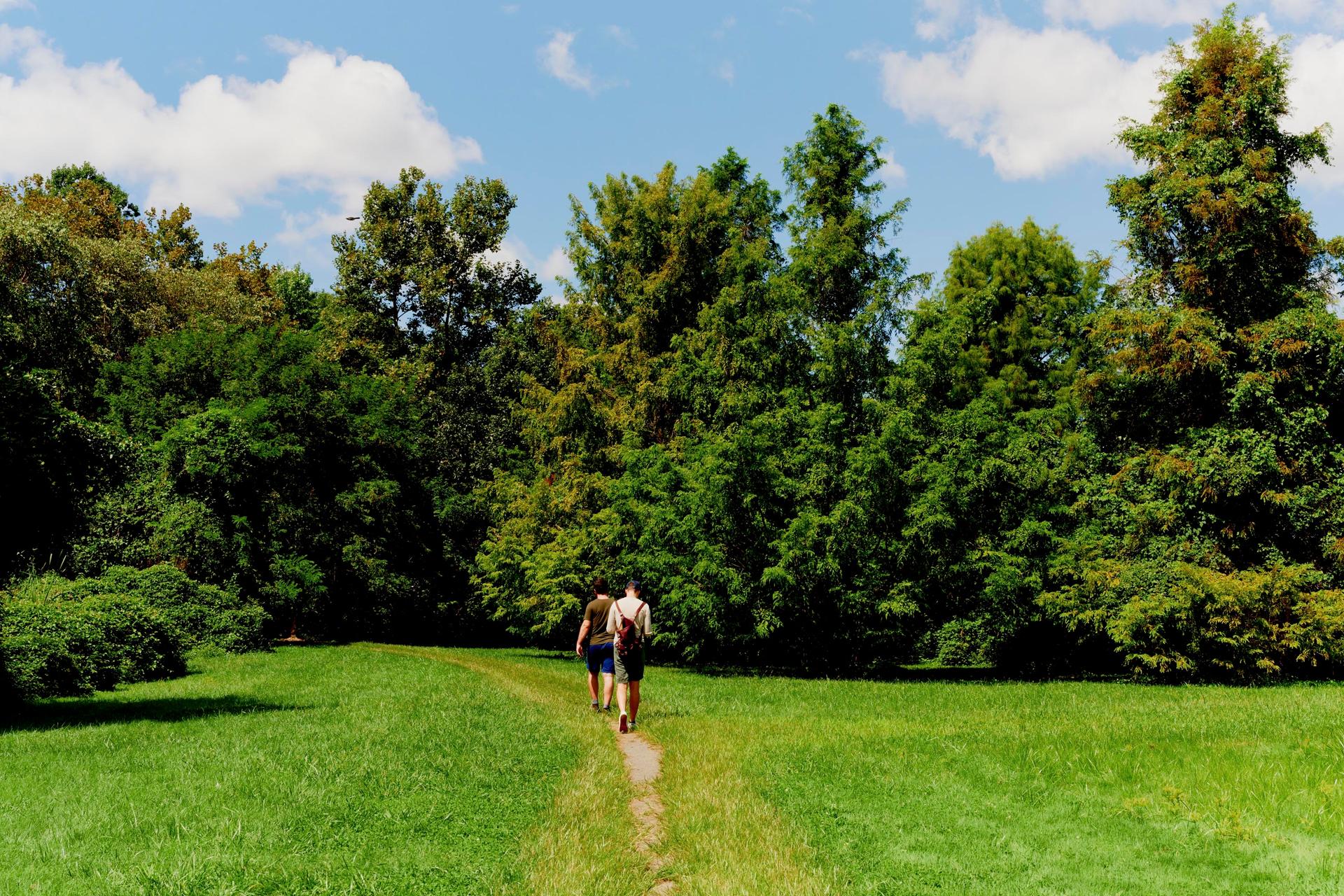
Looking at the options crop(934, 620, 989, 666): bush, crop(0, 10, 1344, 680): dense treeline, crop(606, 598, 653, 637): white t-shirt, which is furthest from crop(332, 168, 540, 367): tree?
crop(606, 598, 653, 637): white t-shirt

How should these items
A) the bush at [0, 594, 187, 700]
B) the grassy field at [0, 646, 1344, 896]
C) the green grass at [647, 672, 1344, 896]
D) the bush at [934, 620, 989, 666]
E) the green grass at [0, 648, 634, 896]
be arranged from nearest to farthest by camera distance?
the green grass at [0, 648, 634, 896], the grassy field at [0, 646, 1344, 896], the green grass at [647, 672, 1344, 896], the bush at [0, 594, 187, 700], the bush at [934, 620, 989, 666]

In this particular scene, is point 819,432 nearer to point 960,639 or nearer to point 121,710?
point 960,639

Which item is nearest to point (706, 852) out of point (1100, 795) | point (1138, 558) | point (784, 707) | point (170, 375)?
point (1100, 795)

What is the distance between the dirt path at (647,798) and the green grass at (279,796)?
0.73m

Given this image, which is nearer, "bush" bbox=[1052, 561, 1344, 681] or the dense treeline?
"bush" bbox=[1052, 561, 1344, 681]

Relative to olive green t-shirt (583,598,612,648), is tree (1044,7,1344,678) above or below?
above

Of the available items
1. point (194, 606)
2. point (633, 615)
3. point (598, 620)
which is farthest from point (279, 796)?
point (194, 606)

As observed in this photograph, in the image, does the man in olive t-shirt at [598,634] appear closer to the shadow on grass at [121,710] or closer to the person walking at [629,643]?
the person walking at [629,643]

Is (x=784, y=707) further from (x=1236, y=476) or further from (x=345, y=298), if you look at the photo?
(x=345, y=298)

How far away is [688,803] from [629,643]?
5087mm

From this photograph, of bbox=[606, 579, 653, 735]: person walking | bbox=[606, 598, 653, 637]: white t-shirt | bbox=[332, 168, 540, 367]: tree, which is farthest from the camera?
bbox=[332, 168, 540, 367]: tree

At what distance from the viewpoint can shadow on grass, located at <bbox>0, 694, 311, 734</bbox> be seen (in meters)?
14.5

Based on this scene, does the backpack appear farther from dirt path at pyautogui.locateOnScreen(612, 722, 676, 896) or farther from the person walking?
dirt path at pyautogui.locateOnScreen(612, 722, 676, 896)

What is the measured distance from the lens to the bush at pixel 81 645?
17.9 m
